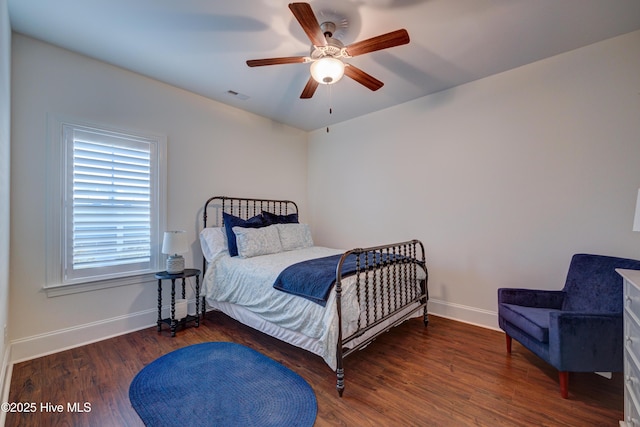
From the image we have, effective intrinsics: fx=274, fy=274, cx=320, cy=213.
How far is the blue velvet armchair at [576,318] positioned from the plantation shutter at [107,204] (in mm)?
3804

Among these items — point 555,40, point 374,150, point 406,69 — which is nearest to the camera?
point 555,40

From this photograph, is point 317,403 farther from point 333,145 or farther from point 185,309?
point 333,145

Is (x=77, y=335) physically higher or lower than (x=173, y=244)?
lower

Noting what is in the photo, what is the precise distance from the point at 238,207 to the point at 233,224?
2.07 ft

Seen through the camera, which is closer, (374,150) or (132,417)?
(132,417)

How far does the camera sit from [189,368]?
2318mm

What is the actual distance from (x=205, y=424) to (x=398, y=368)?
1517 mm

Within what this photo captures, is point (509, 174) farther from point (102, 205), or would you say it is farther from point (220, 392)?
point (102, 205)

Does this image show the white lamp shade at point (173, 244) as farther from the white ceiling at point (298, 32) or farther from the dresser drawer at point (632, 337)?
the dresser drawer at point (632, 337)

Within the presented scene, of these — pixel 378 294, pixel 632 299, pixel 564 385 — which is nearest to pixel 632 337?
pixel 632 299

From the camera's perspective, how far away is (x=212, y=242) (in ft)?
11.1

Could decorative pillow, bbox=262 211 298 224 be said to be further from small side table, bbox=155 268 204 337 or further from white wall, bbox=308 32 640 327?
small side table, bbox=155 268 204 337

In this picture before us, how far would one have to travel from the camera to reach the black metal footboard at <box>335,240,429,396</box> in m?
2.09

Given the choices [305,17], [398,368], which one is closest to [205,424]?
[398,368]
